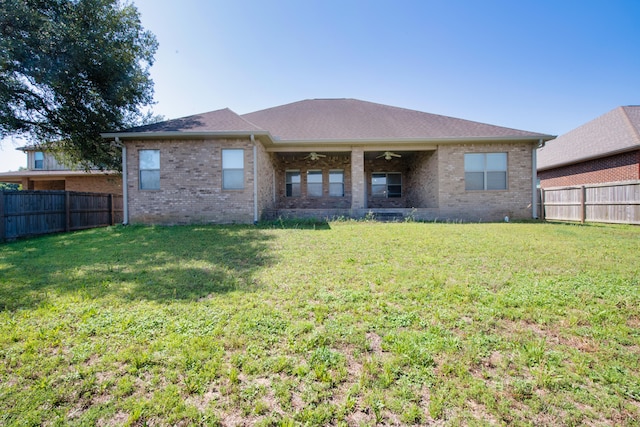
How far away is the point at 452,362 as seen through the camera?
227 centimetres

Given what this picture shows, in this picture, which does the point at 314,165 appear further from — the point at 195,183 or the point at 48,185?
the point at 48,185

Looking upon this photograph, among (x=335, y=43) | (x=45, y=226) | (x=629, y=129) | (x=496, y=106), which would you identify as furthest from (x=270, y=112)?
(x=629, y=129)

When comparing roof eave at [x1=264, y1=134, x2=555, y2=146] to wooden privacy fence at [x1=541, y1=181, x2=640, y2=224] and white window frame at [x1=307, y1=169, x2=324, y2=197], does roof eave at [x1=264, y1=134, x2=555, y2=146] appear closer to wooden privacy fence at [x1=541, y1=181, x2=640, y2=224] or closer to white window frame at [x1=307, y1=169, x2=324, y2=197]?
wooden privacy fence at [x1=541, y1=181, x2=640, y2=224]

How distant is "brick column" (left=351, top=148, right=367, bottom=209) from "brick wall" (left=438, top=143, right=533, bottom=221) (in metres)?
3.28

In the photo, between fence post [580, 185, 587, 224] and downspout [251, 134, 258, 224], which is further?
fence post [580, 185, 587, 224]

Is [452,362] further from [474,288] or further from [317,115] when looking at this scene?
[317,115]

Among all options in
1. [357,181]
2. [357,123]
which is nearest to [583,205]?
[357,181]

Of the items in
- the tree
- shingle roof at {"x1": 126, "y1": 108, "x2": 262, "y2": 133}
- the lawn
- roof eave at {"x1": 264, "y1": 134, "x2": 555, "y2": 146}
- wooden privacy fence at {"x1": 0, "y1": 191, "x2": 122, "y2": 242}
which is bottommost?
the lawn

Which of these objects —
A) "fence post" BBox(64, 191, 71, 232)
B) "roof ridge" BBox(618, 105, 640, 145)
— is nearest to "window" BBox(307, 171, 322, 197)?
"fence post" BBox(64, 191, 71, 232)

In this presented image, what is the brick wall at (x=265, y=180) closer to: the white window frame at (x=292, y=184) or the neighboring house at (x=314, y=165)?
the neighboring house at (x=314, y=165)

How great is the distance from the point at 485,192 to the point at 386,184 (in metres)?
5.29

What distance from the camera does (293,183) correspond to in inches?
620

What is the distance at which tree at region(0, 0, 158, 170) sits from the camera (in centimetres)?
921

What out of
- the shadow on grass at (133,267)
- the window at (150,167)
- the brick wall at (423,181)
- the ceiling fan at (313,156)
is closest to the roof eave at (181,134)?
the window at (150,167)
